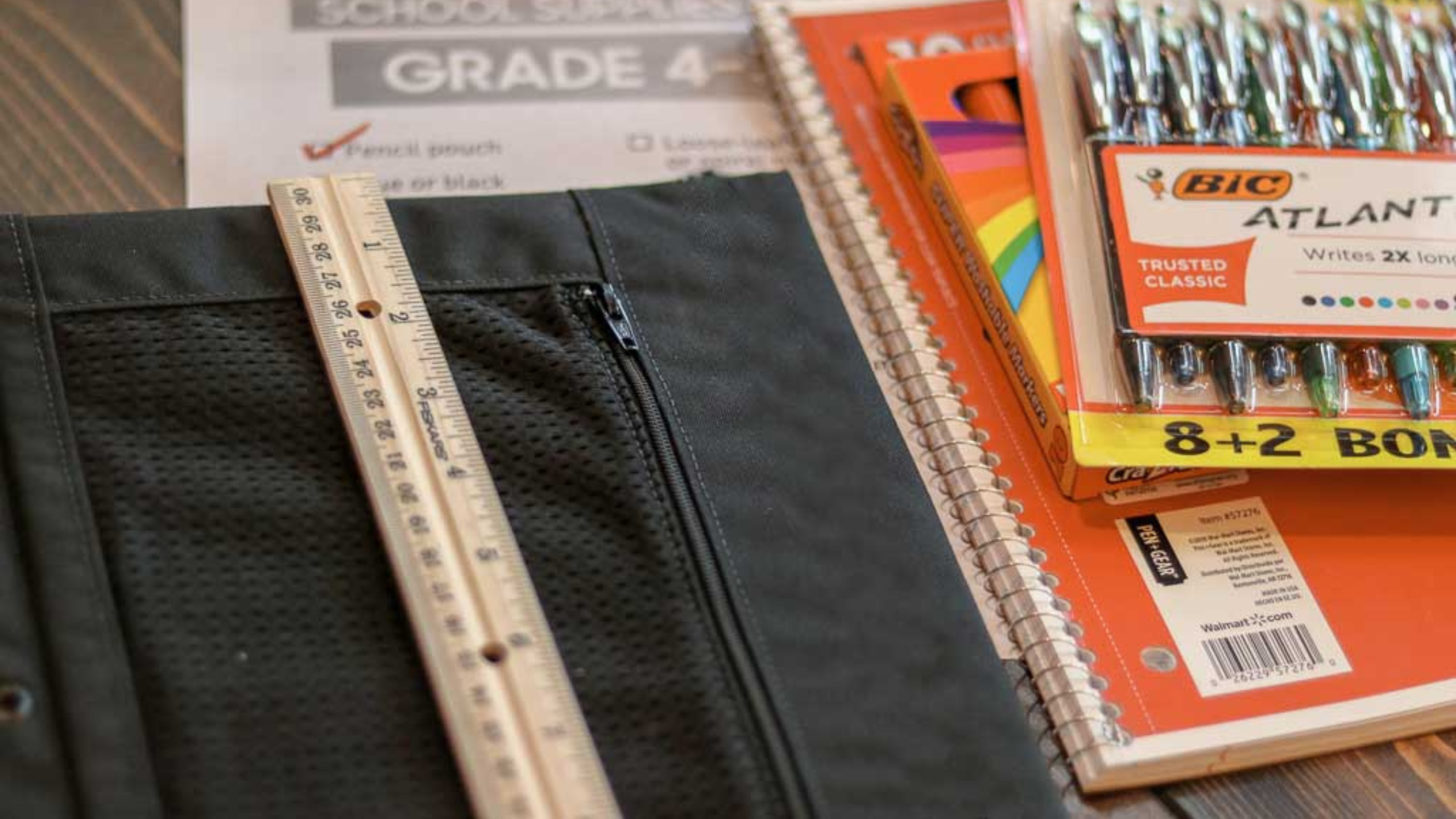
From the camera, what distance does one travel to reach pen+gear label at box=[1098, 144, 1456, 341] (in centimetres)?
70

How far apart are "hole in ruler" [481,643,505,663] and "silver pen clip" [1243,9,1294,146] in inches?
19.2

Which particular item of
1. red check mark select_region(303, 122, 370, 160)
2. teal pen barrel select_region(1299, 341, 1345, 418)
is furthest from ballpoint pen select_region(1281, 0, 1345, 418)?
red check mark select_region(303, 122, 370, 160)

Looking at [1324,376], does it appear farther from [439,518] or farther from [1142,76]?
[439,518]

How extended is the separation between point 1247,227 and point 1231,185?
3 centimetres

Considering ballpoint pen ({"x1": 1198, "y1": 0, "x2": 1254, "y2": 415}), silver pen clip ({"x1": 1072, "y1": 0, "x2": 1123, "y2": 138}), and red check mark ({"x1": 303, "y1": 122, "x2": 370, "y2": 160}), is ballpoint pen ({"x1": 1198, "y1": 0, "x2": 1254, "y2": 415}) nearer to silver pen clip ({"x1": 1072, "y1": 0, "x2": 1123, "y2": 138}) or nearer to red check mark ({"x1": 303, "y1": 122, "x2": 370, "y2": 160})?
silver pen clip ({"x1": 1072, "y1": 0, "x2": 1123, "y2": 138})

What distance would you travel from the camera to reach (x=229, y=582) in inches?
21.7

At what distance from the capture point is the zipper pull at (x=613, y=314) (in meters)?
0.65

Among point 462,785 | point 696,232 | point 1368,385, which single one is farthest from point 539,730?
point 1368,385

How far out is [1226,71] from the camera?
2.64 ft

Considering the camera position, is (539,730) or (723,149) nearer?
(539,730)

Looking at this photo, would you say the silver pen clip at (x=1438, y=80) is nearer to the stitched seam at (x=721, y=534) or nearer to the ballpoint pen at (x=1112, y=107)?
the ballpoint pen at (x=1112, y=107)

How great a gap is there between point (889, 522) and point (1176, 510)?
0.53ft

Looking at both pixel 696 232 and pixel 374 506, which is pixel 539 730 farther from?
pixel 696 232

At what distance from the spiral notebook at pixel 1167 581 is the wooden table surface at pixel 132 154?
11mm
